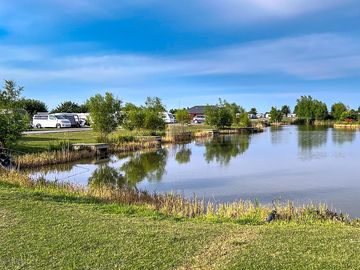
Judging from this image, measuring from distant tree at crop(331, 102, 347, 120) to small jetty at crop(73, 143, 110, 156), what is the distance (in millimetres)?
97391

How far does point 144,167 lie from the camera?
90.7ft

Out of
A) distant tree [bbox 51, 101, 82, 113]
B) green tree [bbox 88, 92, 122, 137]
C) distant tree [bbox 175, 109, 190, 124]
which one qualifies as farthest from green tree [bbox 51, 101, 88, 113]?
green tree [bbox 88, 92, 122, 137]

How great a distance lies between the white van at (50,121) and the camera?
53.9m

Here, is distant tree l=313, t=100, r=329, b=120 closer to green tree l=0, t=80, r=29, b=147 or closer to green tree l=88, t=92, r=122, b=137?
green tree l=88, t=92, r=122, b=137

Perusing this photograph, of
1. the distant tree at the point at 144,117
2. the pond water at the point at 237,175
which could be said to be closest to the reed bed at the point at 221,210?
the pond water at the point at 237,175

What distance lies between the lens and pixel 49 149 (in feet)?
90.1

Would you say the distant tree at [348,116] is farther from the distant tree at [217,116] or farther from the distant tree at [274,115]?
the distant tree at [217,116]

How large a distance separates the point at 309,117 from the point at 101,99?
9690cm

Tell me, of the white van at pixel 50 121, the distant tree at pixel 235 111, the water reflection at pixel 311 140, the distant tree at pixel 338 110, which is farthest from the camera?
the distant tree at pixel 338 110

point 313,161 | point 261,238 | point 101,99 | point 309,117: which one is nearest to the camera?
point 261,238

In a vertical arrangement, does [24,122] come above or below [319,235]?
above

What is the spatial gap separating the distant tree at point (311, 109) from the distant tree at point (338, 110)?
240cm

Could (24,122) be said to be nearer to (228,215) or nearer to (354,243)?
(228,215)

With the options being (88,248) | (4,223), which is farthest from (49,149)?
(88,248)
